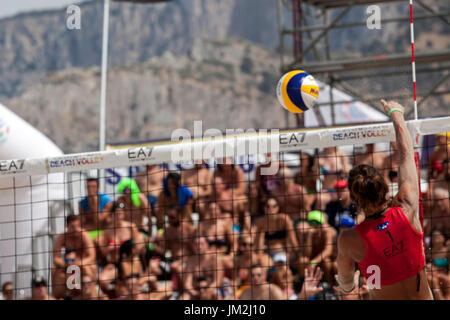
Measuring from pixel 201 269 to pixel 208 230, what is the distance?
0.43 meters

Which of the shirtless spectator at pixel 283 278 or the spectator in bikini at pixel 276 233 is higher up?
the spectator in bikini at pixel 276 233

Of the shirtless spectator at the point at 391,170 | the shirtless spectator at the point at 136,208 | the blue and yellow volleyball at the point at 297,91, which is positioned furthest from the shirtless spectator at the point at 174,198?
the blue and yellow volleyball at the point at 297,91

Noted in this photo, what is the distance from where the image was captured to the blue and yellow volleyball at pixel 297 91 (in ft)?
14.1

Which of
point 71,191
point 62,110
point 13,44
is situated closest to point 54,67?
point 13,44

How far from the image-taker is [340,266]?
2947 millimetres

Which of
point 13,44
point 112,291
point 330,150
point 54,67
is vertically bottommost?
point 112,291

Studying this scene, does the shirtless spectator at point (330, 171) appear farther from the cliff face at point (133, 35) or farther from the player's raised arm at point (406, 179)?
the cliff face at point (133, 35)

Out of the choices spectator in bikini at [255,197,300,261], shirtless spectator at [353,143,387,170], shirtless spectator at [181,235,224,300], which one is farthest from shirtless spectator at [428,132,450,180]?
shirtless spectator at [181,235,224,300]

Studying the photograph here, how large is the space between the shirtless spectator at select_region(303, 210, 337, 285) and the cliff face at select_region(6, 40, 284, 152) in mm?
76631

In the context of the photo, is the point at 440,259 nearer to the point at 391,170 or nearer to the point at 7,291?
the point at 391,170

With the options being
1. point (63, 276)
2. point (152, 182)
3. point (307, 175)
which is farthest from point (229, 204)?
point (63, 276)

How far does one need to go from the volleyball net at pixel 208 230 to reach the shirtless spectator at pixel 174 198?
0.01 meters
